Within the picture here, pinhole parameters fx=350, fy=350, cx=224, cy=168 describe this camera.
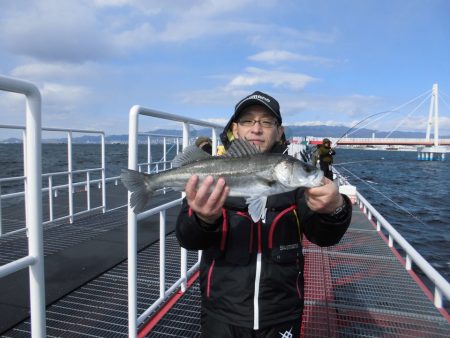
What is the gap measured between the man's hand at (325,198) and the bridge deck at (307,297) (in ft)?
9.58

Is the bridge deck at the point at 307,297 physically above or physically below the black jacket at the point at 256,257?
below

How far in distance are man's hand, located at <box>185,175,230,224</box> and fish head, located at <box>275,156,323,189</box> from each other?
1.50ft

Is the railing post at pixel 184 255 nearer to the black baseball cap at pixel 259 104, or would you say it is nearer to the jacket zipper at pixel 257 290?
the black baseball cap at pixel 259 104

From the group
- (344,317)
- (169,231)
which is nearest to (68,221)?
(169,231)

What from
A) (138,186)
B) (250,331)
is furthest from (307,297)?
(138,186)

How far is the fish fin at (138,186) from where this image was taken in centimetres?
325

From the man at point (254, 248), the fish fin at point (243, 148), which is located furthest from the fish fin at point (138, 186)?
the fish fin at point (243, 148)

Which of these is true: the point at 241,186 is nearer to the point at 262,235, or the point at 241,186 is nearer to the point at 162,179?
the point at 262,235

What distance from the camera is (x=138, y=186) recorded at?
3266mm

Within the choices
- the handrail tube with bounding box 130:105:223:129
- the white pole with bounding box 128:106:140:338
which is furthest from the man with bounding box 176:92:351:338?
the handrail tube with bounding box 130:105:223:129

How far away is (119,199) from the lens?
15266mm

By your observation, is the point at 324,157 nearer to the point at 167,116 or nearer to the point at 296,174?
the point at 167,116

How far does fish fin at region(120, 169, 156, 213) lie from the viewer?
3.25 metres

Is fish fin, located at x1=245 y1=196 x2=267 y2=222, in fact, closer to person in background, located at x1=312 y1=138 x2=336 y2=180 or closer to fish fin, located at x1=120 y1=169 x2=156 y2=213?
fish fin, located at x1=120 y1=169 x2=156 y2=213
